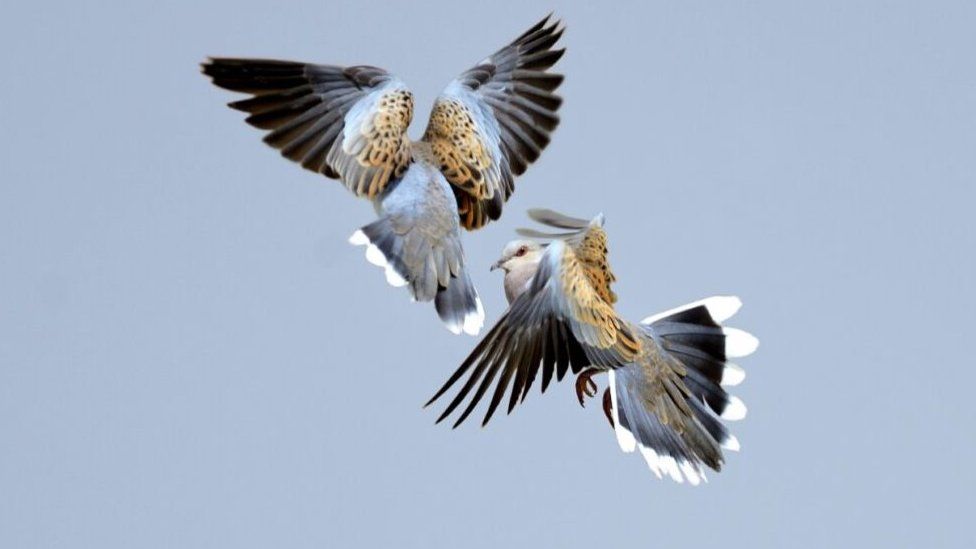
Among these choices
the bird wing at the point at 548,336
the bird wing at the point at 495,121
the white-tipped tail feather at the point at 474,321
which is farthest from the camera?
the bird wing at the point at 495,121

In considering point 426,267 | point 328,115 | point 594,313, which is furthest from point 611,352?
point 328,115

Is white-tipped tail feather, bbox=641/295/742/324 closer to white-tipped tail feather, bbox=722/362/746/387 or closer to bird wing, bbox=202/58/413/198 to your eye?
white-tipped tail feather, bbox=722/362/746/387

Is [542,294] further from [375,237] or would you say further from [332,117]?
[332,117]

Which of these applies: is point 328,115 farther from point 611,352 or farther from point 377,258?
point 611,352

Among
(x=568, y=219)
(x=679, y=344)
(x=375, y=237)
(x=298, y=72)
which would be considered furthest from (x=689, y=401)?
(x=298, y=72)

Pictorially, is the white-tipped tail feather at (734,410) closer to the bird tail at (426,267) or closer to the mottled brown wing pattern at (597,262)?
the mottled brown wing pattern at (597,262)

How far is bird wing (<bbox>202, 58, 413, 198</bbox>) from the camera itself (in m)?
9.76

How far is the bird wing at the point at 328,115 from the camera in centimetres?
976

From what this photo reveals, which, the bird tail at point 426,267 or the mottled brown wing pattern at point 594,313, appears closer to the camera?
the mottled brown wing pattern at point 594,313

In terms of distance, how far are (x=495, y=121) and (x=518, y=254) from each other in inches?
47.9

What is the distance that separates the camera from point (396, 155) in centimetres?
977

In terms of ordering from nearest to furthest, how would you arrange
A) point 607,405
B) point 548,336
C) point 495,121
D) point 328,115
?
point 548,336 → point 607,405 → point 328,115 → point 495,121

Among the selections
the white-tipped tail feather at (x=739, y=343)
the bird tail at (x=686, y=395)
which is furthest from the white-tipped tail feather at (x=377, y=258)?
the white-tipped tail feather at (x=739, y=343)

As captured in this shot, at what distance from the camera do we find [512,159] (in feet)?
35.4
